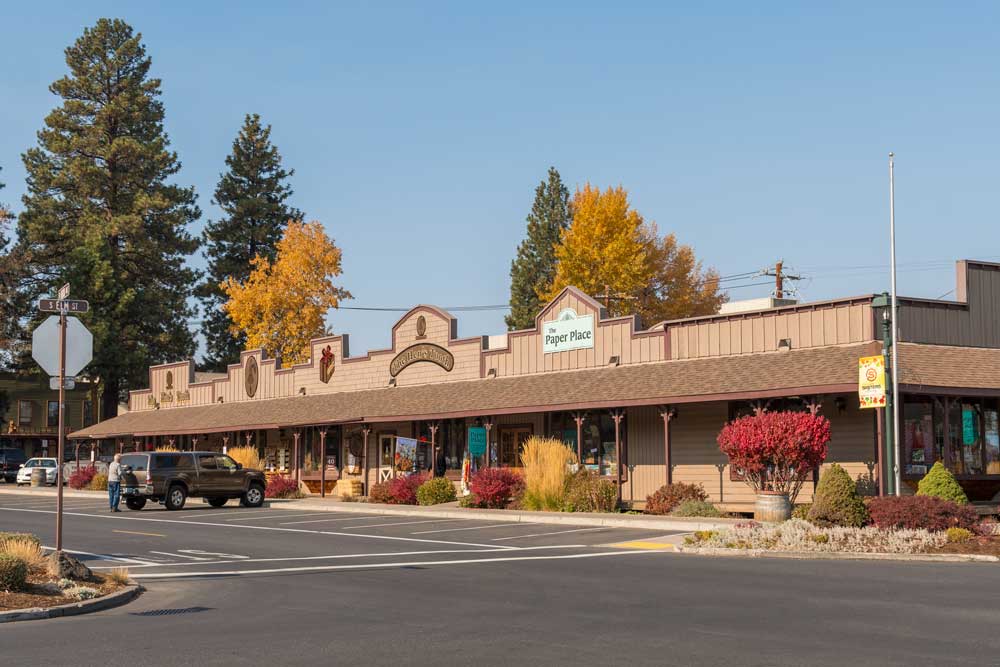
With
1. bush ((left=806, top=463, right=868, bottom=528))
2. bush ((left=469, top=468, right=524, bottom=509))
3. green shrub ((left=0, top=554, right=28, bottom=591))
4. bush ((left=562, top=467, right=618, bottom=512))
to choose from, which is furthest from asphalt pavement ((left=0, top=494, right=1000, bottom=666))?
bush ((left=469, top=468, right=524, bottom=509))

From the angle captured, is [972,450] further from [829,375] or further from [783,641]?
[783,641]

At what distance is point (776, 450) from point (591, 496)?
22.0 feet

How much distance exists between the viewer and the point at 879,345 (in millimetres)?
29188

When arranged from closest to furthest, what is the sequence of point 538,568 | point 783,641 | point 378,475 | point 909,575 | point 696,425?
point 783,641
point 909,575
point 538,568
point 696,425
point 378,475

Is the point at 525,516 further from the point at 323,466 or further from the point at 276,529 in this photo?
the point at 323,466

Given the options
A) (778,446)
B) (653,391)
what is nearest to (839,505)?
(778,446)

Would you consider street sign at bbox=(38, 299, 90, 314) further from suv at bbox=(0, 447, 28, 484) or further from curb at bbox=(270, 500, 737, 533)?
suv at bbox=(0, 447, 28, 484)

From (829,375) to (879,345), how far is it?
6.10 ft

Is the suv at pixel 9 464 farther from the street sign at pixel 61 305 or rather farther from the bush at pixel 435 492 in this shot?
the street sign at pixel 61 305

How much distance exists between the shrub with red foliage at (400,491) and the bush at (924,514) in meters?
19.3

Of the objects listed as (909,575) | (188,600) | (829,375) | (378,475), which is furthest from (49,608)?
(378,475)

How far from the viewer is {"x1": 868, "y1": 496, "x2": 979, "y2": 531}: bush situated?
2267 cm

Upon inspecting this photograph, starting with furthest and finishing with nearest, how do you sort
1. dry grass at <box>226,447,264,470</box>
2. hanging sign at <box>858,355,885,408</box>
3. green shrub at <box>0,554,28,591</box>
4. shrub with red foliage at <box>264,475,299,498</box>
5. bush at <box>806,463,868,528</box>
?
dry grass at <box>226,447,264,470</box> < shrub with red foliage at <box>264,475,299,498</box> < hanging sign at <box>858,355,885,408</box> < bush at <box>806,463,868,528</box> < green shrub at <box>0,554,28,591</box>

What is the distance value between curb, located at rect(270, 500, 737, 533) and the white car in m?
29.2
